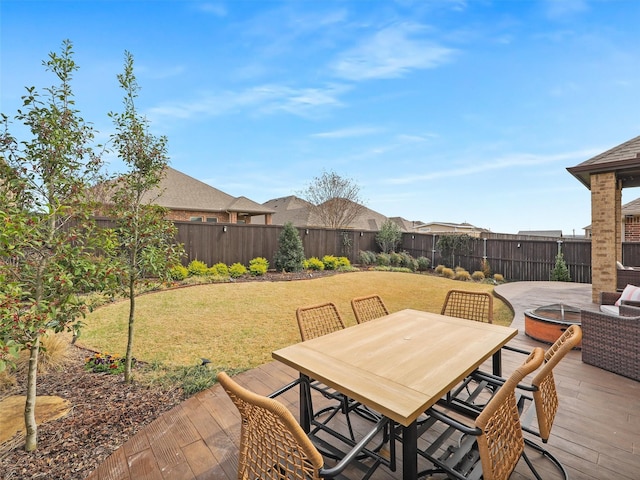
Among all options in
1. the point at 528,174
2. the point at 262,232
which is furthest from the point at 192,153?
the point at 528,174

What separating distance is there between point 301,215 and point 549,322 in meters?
21.3

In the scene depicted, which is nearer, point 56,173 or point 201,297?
point 56,173

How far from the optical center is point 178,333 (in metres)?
4.98

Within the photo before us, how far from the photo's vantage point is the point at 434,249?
13273 mm

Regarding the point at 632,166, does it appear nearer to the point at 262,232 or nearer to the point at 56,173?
the point at 56,173

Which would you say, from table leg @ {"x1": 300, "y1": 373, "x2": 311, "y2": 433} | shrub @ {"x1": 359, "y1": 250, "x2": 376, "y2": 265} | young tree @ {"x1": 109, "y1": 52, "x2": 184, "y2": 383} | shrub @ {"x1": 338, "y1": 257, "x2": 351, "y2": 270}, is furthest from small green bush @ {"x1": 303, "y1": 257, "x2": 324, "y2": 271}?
table leg @ {"x1": 300, "y1": 373, "x2": 311, "y2": 433}

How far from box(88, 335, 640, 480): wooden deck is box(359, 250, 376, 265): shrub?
10015mm

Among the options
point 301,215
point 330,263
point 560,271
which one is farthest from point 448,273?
point 301,215

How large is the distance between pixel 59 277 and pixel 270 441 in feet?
6.81

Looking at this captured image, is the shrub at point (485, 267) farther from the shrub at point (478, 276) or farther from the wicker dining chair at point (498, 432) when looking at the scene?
the wicker dining chair at point (498, 432)

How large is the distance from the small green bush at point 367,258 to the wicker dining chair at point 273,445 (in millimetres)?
11789

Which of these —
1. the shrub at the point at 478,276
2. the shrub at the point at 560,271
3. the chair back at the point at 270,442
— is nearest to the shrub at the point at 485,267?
the shrub at the point at 478,276

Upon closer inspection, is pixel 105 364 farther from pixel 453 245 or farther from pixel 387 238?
pixel 453 245

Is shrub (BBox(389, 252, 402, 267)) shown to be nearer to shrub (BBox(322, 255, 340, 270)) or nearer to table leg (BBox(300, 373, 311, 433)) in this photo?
shrub (BBox(322, 255, 340, 270))
